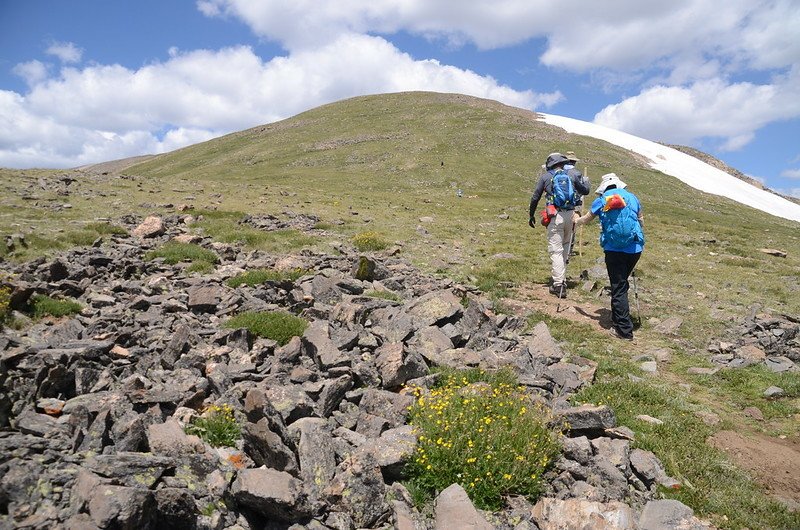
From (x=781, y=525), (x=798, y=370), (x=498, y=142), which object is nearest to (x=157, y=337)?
(x=781, y=525)

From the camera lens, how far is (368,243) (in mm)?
18828

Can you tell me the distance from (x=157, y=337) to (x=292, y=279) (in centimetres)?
462

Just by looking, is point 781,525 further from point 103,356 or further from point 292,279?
point 292,279

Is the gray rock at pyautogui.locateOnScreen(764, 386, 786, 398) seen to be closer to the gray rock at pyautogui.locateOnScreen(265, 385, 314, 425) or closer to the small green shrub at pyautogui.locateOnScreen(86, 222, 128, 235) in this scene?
the gray rock at pyautogui.locateOnScreen(265, 385, 314, 425)

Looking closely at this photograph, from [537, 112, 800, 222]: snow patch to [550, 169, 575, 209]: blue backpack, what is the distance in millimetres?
61352

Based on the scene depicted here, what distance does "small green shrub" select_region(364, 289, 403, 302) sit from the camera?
38.2ft

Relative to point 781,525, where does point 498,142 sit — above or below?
above

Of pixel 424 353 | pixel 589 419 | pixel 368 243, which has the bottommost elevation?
pixel 589 419

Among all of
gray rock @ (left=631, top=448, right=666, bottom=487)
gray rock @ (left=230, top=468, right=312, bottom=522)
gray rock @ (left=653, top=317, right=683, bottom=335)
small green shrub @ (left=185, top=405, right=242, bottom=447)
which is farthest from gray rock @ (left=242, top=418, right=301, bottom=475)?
gray rock @ (left=653, top=317, right=683, bottom=335)

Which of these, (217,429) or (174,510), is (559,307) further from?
(174,510)

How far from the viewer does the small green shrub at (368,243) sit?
18578 mm

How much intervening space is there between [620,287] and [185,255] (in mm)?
12428

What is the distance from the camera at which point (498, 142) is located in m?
73.4

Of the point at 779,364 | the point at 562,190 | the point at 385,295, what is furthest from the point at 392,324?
the point at 779,364
